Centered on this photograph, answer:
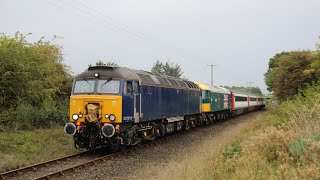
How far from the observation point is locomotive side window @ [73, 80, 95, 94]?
46.1 feet

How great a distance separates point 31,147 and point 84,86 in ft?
9.63

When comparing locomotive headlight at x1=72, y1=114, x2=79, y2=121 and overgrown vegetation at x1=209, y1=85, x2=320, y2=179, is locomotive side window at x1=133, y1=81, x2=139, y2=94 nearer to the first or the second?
locomotive headlight at x1=72, y1=114, x2=79, y2=121

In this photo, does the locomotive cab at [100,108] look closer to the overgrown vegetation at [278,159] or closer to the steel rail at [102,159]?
the steel rail at [102,159]

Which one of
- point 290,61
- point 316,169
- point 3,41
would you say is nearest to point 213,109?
point 290,61

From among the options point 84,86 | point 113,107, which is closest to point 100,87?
point 84,86

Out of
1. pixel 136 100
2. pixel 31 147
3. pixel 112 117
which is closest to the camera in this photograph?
pixel 112 117

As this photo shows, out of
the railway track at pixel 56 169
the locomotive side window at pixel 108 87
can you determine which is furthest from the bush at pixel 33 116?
the locomotive side window at pixel 108 87

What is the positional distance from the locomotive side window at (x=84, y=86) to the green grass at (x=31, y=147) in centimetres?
234

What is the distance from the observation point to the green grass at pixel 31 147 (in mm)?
11876

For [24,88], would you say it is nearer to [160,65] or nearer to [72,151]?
[72,151]

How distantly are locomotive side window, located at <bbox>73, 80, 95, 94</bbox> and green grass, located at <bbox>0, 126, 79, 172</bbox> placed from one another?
234 cm

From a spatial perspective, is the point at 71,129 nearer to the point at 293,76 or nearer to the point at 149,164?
the point at 149,164

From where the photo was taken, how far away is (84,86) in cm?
1419

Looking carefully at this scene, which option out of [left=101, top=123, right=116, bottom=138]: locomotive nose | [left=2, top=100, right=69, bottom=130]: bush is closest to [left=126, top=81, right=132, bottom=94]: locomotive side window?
[left=101, top=123, right=116, bottom=138]: locomotive nose
